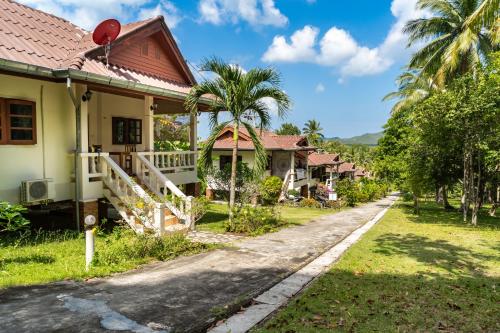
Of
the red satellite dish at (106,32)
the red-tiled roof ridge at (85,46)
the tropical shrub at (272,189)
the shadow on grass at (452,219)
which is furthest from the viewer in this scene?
the tropical shrub at (272,189)

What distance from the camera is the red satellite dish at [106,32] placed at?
11609 millimetres

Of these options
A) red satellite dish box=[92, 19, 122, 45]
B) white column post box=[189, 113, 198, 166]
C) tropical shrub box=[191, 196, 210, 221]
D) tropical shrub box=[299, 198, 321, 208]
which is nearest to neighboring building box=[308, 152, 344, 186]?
tropical shrub box=[299, 198, 321, 208]

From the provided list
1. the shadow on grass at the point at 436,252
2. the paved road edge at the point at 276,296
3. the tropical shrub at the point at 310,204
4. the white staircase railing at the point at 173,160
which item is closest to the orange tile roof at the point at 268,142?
the tropical shrub at the point at 310,204

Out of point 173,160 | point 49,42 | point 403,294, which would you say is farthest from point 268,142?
point 403,294

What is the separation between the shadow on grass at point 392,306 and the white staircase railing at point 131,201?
14.7 feet

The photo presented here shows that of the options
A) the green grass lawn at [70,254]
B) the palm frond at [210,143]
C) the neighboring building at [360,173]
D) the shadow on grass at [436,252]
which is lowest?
the neighboring building at [360,173]

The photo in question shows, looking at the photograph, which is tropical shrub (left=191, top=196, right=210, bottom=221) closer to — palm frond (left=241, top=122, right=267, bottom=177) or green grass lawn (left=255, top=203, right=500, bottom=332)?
palm frond (left=241, top=122, right=267, bottom=177)

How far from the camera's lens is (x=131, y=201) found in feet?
31.6

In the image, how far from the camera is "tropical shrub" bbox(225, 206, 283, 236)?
11.6 m

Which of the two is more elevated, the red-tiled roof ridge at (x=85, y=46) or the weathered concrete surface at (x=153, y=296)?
the red-tiled roof ridge at (x=85, y=46)

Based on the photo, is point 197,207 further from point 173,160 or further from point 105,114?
point 105,114

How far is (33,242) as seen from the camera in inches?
345

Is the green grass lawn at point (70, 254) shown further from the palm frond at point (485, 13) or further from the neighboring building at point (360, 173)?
the neighboring building at point (360, 173)

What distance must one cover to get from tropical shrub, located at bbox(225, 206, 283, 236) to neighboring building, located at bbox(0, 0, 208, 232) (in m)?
1.89
